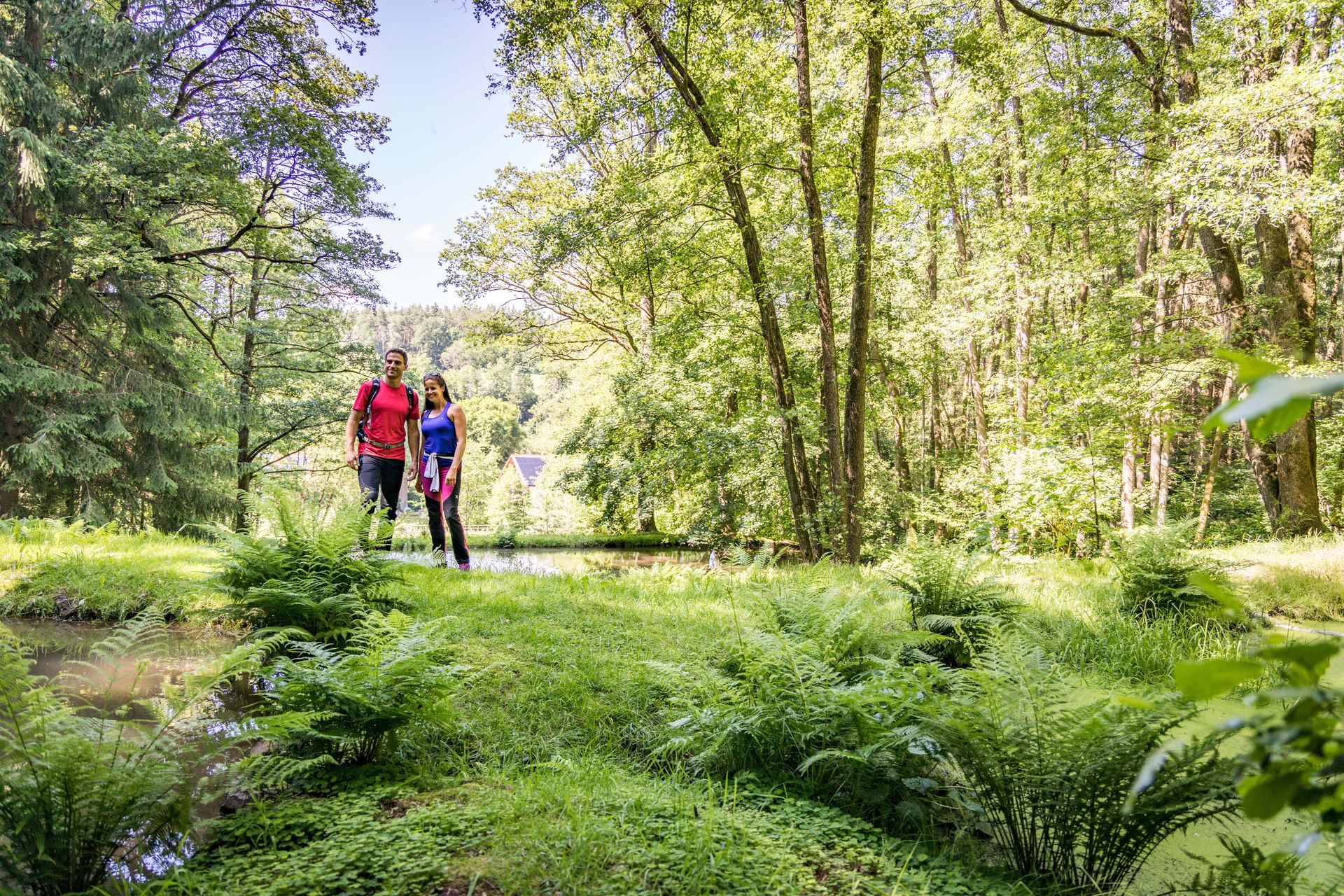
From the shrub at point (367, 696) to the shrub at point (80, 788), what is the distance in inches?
13.7

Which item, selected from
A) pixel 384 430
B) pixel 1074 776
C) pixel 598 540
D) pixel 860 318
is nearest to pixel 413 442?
pixel 384 430

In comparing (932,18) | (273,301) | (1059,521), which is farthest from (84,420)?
(1059,521)

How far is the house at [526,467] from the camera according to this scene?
5034cm

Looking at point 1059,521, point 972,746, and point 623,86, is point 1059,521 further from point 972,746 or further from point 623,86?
point 623,86

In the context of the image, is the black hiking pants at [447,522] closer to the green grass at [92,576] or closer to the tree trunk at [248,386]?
the green grass at [92,576]

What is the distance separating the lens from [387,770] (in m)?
2.56

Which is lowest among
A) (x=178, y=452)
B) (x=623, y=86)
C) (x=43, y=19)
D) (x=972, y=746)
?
(x=972, y=746)

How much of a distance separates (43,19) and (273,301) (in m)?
6.78

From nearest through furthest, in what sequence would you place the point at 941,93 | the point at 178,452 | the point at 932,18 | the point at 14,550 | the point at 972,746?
the point at 972,746
the point at 14,550
the point at 932,18
the point at 178,452
the point at 941,93

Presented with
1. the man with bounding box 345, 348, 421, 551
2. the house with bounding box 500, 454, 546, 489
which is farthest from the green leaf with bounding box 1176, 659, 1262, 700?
the house with bounding box 500, 454, 546, 489

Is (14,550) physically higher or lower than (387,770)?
higher

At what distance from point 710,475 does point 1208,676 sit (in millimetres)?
12843

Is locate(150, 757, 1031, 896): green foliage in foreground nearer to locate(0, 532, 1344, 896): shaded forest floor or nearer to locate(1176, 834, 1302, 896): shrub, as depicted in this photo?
locate(0, 532, 1344, 896): shaded forest floor

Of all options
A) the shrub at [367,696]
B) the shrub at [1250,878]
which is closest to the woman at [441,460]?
the shrub at [367,696]
